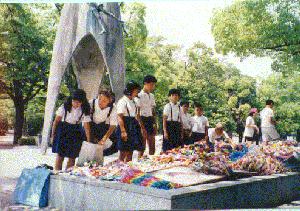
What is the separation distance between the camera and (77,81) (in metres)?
12.4

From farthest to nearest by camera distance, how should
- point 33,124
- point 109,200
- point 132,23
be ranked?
1. point 132,23
2. point 33,124
3. point 109,200

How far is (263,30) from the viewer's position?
9.77 meters

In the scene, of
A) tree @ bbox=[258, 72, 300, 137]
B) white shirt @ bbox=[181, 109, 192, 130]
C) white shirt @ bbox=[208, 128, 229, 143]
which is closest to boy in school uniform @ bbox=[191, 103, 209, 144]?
white shirt @ bbox=[208, 128, 229, 143]

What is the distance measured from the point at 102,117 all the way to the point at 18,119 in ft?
20.9

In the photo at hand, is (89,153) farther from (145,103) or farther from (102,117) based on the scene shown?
(145,103)

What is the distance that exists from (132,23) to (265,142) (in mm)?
9125

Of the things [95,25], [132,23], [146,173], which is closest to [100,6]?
[95,25]

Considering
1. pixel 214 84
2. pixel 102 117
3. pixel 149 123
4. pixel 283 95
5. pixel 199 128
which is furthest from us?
pixel 283 95

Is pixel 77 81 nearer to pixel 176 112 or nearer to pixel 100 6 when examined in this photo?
pixel 100 6

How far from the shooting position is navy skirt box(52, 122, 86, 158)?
236 inches

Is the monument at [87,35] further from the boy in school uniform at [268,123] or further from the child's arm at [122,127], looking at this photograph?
the child's arm at [122,127]

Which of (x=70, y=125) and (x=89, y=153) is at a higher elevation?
(x=70, y=125)

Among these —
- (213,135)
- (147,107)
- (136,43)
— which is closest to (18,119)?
(147,107)

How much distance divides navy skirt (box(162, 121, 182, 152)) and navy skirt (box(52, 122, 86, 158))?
6.86 feet
